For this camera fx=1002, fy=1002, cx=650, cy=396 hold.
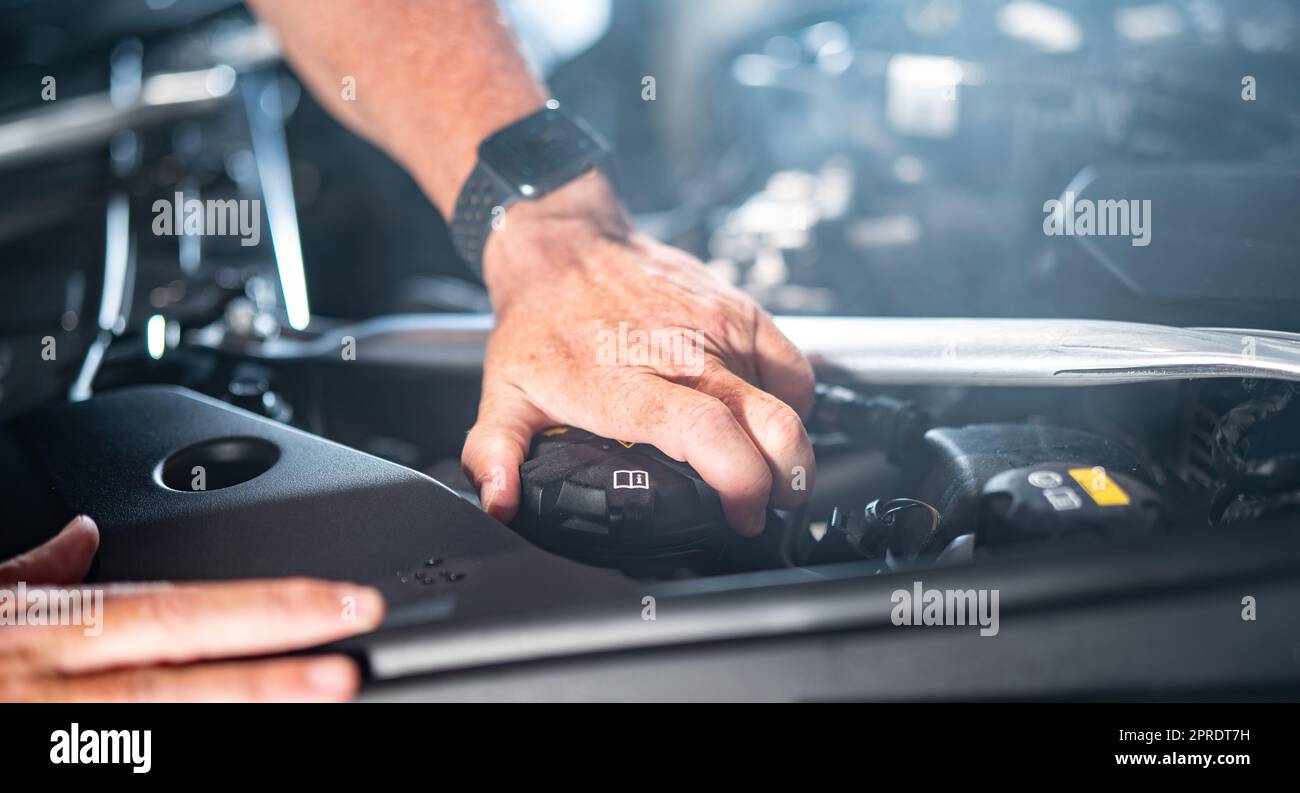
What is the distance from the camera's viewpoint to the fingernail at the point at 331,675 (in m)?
0.52

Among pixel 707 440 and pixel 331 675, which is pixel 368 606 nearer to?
pixel 331 675

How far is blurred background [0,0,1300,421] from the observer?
99 cm

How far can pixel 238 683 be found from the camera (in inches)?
20.4

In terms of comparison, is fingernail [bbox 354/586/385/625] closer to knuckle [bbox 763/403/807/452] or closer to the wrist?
knuckle [bbox 763/403/807/452]

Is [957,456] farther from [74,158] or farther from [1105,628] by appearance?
[74,158]

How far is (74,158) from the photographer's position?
1638 millimetres

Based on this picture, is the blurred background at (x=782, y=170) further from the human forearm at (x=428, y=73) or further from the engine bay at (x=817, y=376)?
the human forearm at (x=428, y=73)

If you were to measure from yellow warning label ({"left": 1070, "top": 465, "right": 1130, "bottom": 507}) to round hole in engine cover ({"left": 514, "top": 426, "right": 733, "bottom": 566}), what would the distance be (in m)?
0.22

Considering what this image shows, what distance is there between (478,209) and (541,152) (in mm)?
85

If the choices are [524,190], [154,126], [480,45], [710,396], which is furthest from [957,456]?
[154,126]

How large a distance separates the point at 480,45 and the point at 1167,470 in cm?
79
